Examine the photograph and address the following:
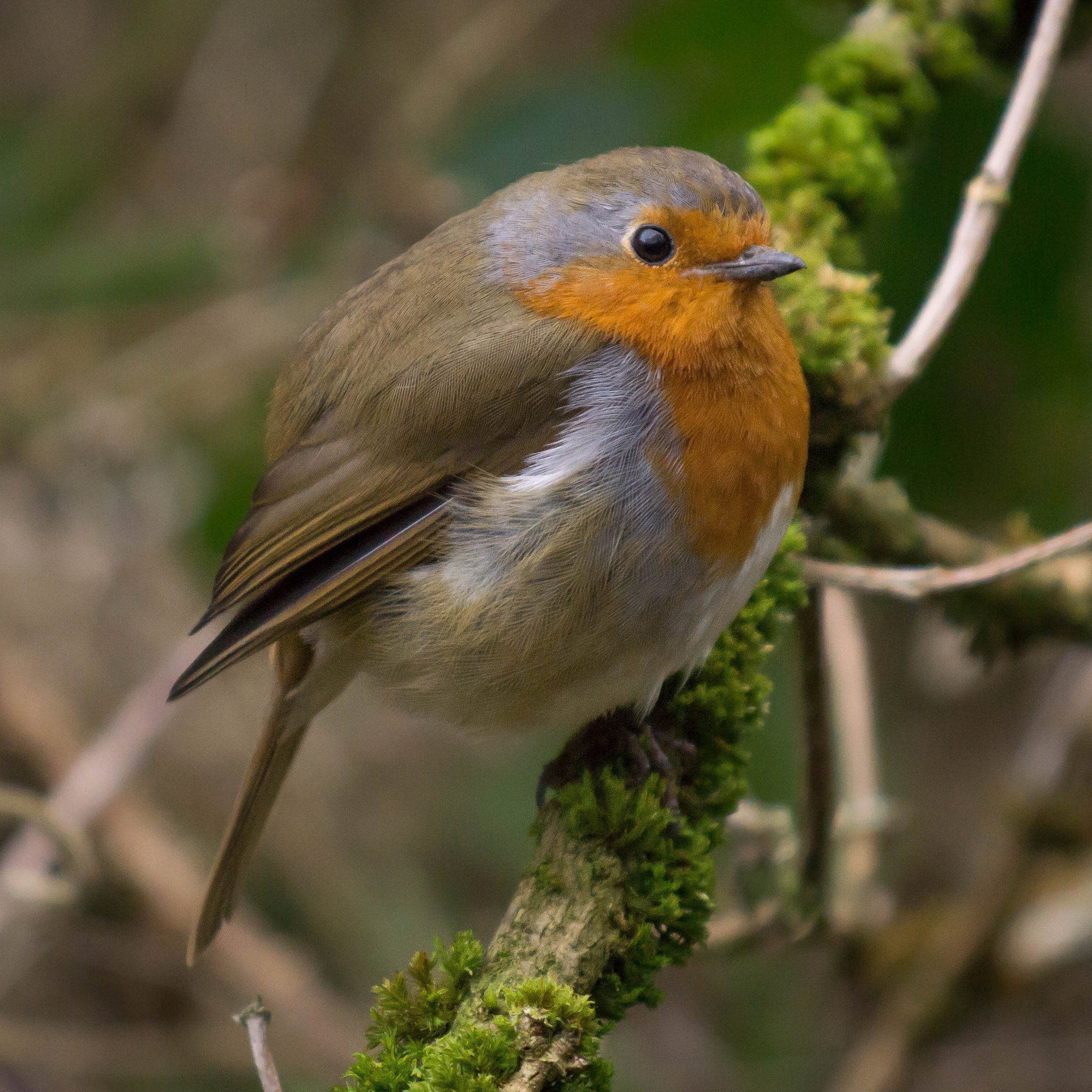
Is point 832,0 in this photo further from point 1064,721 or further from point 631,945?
point 631,945

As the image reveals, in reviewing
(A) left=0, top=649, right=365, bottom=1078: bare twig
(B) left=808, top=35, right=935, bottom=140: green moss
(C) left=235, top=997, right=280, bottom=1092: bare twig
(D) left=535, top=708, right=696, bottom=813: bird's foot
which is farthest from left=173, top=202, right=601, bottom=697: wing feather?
(A) left=0, top=649, right=365, bottom=1078: bare twig

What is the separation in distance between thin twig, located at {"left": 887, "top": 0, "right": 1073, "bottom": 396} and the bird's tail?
4.23ft

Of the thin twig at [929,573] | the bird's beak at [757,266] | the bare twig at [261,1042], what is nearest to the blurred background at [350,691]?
the thin twig at [929,573]

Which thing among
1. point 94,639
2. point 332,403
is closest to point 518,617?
point 332,403

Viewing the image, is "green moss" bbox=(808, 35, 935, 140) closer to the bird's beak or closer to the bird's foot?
the bird's beak

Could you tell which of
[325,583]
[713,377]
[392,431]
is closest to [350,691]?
[325,583]

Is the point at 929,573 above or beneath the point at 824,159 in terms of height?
beneath

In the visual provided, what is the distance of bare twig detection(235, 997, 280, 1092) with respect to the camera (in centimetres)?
146

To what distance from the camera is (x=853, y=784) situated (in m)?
3.08

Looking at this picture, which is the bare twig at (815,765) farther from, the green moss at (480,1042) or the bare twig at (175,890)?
the bare twig at (175,890)

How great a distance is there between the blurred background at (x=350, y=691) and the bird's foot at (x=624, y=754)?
1.81 ft

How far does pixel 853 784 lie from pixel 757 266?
1448mm

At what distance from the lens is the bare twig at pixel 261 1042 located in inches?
57.4

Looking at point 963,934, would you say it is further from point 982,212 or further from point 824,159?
point 824,159
